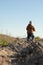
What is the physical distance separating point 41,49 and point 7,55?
157 centimetres

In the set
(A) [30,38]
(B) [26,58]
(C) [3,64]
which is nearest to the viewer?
(C) [3,64]

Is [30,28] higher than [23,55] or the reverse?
higher

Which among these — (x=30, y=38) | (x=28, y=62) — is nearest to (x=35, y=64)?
(x=28, y=62)

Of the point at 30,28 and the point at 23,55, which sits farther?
the point at 30,28

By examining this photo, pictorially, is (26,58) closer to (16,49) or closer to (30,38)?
(16,49)

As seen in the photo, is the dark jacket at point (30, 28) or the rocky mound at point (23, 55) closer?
the rocky mound at point (23, 55)

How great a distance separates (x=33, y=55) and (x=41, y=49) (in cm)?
58

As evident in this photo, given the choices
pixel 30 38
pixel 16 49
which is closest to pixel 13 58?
pixel 16 49

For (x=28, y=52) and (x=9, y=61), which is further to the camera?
(x=28, y=52)

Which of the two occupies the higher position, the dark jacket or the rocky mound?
the dark jacket

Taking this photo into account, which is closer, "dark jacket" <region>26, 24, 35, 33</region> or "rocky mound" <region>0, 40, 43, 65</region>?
"rocky mound" <region>0, 40, 43, 65</region>

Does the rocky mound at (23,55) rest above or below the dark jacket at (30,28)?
below

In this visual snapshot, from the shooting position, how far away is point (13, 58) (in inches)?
471

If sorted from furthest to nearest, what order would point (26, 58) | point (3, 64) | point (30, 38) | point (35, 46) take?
point (30, 38) < point (35, 46) < point (26, 58) < point (3, 64)
